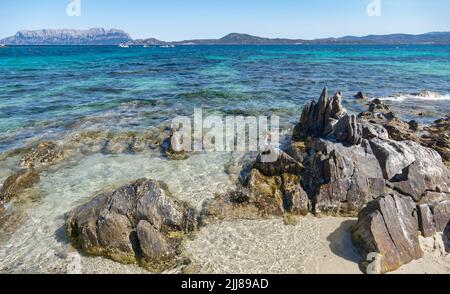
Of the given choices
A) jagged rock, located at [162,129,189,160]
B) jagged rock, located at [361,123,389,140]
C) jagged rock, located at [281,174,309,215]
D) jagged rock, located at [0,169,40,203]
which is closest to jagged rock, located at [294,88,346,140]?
jagged rock, located at [361,123,389,140]

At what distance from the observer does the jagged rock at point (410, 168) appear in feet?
47.4

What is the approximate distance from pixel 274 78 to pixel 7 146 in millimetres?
41884

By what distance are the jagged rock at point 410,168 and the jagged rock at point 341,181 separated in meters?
0.61

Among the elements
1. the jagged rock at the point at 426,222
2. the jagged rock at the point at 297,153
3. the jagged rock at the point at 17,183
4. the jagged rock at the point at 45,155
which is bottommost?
the jagged rock at the point at 426,222

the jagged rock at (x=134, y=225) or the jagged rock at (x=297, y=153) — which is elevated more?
the jagged rock at (x=297, y=153)

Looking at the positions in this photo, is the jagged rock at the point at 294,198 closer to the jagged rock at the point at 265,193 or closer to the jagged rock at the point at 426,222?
the jagged rock at the point at 265,193

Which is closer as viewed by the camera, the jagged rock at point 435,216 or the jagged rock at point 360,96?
the jagged rock at point 435,216

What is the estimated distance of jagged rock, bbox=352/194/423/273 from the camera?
1070 cm

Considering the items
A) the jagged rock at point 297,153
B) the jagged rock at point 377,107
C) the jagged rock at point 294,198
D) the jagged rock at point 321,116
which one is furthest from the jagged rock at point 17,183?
the jagged rock at point 377,107

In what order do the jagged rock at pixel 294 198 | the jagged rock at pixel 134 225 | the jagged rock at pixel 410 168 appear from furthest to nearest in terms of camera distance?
the jagged rock at pixel 410 168, the jagged rock at pixel 294 198, the jagged rock at pixel 134 225

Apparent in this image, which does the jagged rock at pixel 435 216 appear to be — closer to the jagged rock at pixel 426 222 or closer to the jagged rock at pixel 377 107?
the jagged rock at pixel 426 222

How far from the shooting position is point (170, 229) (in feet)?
40.2

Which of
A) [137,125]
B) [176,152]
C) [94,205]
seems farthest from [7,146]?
[94,205]

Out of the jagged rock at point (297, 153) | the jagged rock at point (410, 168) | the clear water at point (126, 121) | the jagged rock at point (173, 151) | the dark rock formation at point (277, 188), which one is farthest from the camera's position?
the jagged rock at point (173, 151)
